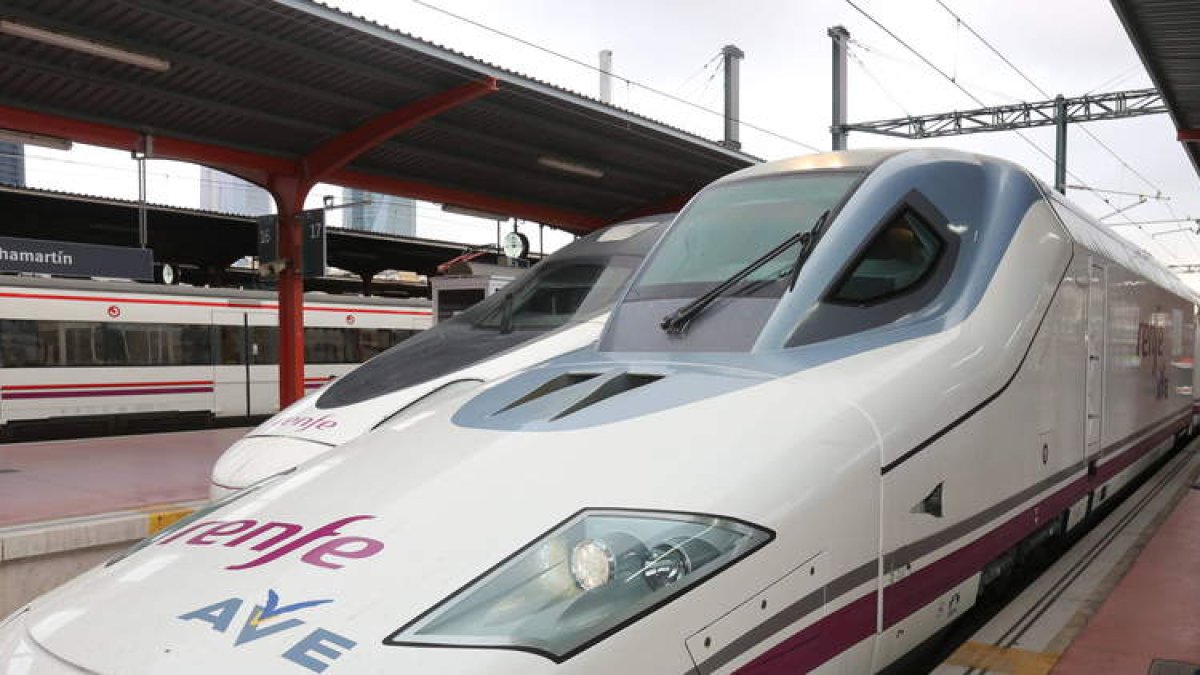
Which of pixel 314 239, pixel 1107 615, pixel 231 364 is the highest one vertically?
pixel 314 239

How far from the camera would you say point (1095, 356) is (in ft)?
15.9

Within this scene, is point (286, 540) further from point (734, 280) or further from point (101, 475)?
point (101, 475)

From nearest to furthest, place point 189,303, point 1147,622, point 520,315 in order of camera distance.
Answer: point 1147,622 < point 520,315 < point 189,303

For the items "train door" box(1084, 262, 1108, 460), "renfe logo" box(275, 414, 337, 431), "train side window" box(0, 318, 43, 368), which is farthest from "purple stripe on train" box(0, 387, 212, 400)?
"train door" box(1084, 262, 1108, 460)

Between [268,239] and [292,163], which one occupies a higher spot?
[292,163]

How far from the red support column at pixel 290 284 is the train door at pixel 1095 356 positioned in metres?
8.90

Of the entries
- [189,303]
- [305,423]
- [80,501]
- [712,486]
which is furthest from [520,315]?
[189,303]

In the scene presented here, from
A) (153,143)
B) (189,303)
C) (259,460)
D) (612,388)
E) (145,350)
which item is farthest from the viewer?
(189,303)

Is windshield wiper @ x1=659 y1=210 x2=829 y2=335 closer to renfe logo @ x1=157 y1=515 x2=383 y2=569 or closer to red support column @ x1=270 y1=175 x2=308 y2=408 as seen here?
renfe logo @ x1=157 y1=515 x2=383 y2=569

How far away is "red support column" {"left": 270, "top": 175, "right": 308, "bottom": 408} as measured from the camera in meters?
11.1

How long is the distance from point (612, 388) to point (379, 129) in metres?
8.12

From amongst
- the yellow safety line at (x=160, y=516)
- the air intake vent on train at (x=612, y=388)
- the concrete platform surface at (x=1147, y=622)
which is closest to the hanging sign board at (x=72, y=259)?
the yellow safety line at (x=160, y=516)

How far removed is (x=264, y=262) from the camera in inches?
463

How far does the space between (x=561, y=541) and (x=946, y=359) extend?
→ 1.64 m
